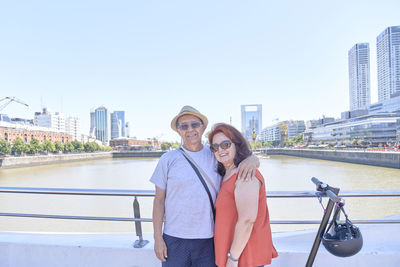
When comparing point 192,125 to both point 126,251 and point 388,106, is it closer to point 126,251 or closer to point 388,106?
point 126,251

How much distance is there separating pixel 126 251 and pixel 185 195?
3.83 feet

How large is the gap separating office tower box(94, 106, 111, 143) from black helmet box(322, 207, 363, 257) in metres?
203

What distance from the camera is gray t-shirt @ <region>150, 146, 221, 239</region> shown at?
155 cm

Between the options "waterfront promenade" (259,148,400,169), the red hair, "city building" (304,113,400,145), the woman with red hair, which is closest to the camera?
the woman with red hair

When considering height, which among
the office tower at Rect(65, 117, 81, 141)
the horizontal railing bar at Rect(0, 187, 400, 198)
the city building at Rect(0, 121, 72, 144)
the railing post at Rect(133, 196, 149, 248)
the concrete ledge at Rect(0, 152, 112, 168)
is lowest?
the concrete ledge at Rect(0, 152, 112, 168)

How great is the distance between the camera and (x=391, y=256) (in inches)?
86.7

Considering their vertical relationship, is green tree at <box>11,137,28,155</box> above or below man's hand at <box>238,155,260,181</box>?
below

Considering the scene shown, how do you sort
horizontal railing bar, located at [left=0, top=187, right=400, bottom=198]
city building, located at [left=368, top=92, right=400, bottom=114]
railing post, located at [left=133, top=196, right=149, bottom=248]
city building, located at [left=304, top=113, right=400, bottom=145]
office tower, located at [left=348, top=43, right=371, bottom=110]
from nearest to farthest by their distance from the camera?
horizontal railing bar, located at [left=0, top=187, right=400, bottom=198]
railing post, located at [left=133, top=196, right=149, bottom=248]
city building, located at [left=304, top=113, right=400, bottom=145]
city building, located at [left=368, top=92, right=400, bottom=114]
office tower, located at [left=348, top=43, right=371, bottom=110]

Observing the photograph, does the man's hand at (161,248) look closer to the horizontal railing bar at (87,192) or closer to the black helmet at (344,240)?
the horizontal railing bar at (87,192)

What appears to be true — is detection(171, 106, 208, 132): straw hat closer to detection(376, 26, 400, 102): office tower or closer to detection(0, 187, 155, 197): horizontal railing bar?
detection(0, 187, 155, 197): horizontal railing bar

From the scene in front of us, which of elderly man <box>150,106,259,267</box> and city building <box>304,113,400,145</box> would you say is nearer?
elderly man <box>150,106,259,267</box>

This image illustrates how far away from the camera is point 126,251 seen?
230 cm

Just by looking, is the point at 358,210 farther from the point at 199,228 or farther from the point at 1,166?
the point at 1,166

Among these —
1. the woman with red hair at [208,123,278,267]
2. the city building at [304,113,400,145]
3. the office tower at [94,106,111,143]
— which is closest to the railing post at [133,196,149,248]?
the woman with red hair at [208,123,278,267]
